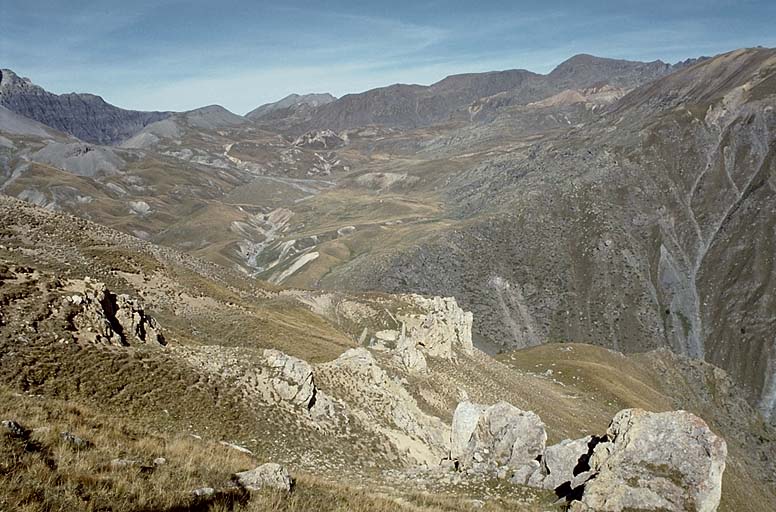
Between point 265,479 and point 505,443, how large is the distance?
17.8 m

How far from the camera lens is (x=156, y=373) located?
2500cm

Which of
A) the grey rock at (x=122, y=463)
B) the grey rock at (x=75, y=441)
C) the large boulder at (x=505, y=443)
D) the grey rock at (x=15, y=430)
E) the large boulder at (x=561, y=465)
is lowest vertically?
the large boulder at (x=505, y=443)

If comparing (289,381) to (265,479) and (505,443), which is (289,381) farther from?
(265,479)

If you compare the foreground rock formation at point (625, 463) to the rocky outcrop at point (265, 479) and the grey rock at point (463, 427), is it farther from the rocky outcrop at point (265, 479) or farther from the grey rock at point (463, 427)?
the rocky outcrop at point (265, 479)

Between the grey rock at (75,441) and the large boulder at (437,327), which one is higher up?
the grey rock at (75,441)

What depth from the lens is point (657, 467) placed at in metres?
19.7

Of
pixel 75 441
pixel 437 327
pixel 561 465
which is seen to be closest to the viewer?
pixel 75 441

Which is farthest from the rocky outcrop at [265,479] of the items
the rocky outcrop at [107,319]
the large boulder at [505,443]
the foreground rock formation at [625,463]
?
the rocky outcrop at [107,319]

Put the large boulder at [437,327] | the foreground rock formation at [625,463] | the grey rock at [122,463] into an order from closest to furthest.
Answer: the grey rock at [122,463], the foreground rock formation at [625,463], the large boulder at [437,327]

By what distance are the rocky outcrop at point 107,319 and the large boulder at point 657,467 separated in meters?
23.7

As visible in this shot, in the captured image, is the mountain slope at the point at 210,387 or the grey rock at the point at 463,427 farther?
the grey rock at the point at 463,427

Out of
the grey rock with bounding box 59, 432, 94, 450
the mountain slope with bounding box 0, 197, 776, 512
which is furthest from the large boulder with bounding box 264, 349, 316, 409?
the grey rock with bounding box 59, 432, 94, 450

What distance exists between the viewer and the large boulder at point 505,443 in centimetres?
2420

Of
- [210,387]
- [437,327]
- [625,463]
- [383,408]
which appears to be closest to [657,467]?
[625,463]
